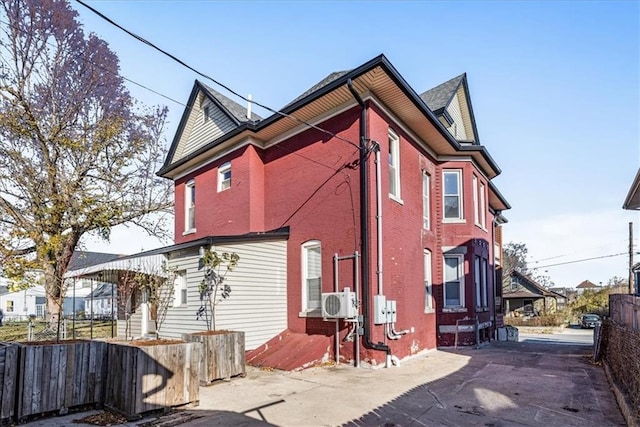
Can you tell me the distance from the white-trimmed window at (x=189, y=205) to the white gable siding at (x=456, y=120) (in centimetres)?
959

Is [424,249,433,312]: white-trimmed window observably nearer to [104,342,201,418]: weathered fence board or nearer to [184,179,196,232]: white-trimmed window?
A: [104,342,201,418]: weathered fence board

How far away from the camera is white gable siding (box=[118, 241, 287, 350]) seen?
10797 millimetres

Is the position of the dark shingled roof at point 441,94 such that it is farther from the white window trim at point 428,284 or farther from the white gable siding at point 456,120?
the white window trim at point 428,284

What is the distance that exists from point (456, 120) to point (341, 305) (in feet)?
32.2

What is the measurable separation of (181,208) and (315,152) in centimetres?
734

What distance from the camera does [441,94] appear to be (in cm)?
1595

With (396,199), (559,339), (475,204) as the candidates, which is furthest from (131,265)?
(559,339)

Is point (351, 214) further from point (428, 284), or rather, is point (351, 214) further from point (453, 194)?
point (453, 194)

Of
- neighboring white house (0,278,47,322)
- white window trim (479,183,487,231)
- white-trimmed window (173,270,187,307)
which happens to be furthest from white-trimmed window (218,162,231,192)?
neighboring white house (0,278,47,322)

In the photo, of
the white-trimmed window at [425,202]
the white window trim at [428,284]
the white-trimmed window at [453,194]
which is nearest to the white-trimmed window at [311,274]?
the white window trim at [428,284]

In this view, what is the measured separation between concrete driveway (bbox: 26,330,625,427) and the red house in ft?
4.64

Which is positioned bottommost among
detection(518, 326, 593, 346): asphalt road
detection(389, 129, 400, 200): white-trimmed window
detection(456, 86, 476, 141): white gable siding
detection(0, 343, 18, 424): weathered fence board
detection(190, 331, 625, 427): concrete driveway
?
detection(518, 326, 593, 346): asphalt road

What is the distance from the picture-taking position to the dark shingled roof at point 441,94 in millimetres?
14906

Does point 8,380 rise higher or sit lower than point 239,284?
lower
